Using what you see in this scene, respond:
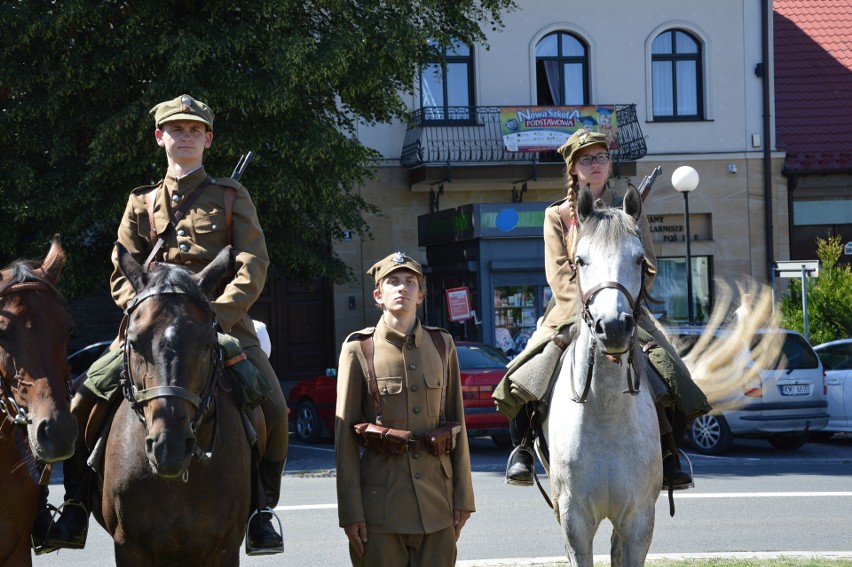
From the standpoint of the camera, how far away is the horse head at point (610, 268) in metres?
5.41

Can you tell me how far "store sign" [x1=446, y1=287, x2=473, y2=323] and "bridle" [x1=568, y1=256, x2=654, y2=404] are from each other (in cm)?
1644

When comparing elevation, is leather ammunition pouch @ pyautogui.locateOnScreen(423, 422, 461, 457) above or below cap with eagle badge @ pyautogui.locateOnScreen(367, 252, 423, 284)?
below

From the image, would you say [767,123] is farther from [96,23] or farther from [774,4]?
[96,23]

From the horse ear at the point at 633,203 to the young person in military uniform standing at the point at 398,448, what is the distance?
1259 mm

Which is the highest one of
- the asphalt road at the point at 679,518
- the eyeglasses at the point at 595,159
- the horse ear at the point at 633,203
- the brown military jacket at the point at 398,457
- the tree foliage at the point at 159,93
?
the tree foliage at the point at 159,93

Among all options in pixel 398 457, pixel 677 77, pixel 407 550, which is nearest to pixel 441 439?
pixel 398 457

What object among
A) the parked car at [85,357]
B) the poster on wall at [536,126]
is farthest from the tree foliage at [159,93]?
the poster on wall at [536,126]

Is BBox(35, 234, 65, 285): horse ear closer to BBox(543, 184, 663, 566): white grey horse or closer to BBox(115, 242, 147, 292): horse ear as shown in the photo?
BBox(115, 242, 147, 292): horse ear

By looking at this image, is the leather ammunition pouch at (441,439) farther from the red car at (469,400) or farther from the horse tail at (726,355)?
the red car at (469,400)

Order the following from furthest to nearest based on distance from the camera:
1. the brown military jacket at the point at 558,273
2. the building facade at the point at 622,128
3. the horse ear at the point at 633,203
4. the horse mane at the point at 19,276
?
the building facade at the point at 622,128
the brown military jacket at the point at 558,273
the horse ear at the point at 633,203
the horse mane at the point at 19,276

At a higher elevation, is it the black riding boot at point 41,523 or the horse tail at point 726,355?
the horse tail at point 726,355

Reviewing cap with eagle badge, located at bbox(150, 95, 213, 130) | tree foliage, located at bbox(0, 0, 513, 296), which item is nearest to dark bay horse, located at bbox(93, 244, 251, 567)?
cap with eagle badge, located at bbox(150, 95, 213, 130)

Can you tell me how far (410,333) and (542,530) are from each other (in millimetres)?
5644

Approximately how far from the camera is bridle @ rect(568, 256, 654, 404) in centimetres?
562
